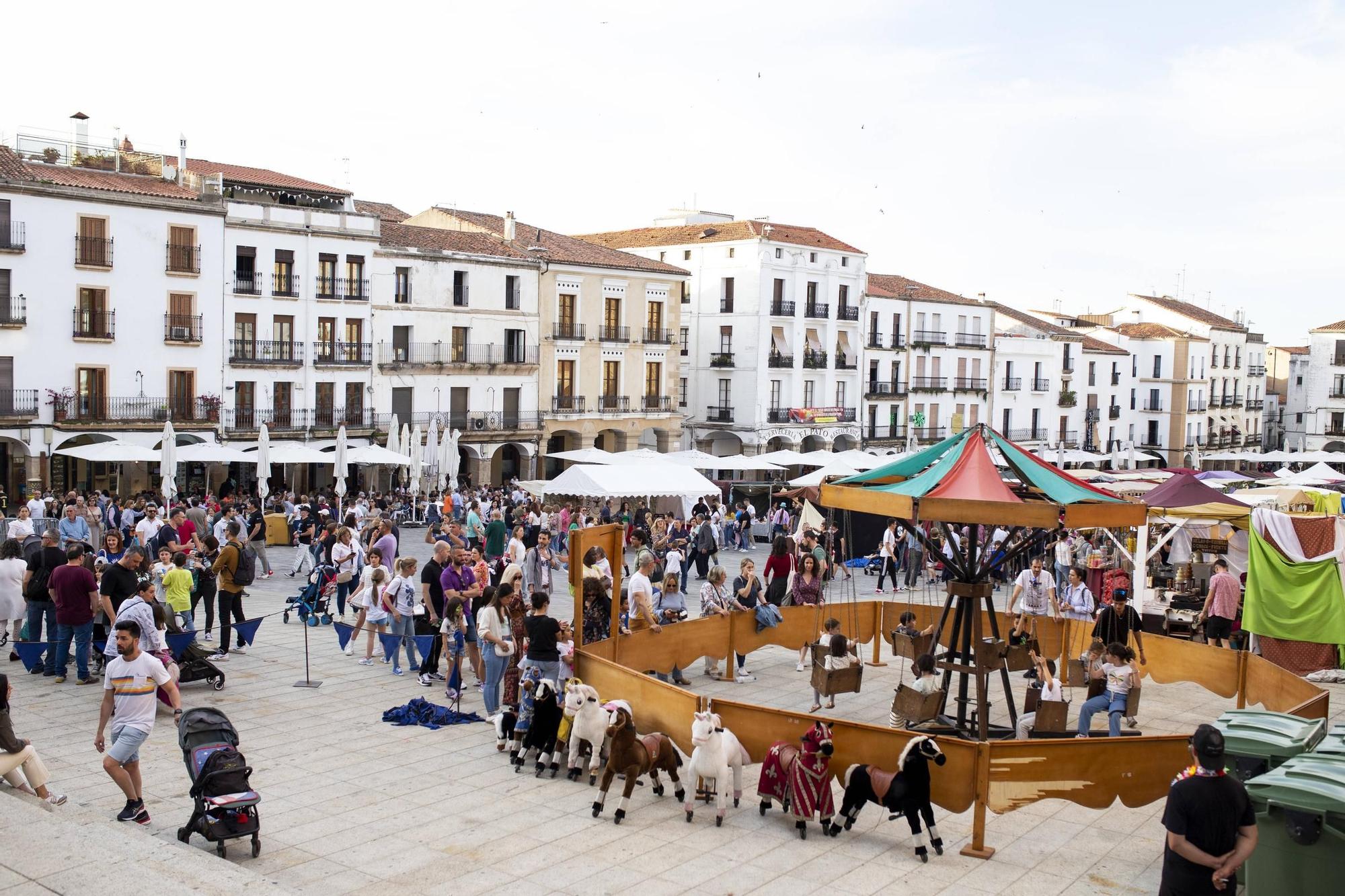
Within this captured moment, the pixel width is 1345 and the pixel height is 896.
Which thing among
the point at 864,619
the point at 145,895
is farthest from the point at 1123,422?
the point at 145,895

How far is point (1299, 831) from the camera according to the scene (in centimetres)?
673

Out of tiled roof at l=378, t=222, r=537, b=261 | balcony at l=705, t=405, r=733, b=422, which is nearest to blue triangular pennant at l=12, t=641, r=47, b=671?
tiled roof at l=378, t=222, r=537, b=261

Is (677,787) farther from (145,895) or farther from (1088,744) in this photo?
(145,895)

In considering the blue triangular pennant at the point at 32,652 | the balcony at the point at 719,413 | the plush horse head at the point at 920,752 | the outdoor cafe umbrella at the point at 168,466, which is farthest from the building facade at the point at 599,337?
the plush horse head at the point at 920,752

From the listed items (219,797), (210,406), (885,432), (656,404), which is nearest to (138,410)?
(210,406)

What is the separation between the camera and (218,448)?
3123 cm

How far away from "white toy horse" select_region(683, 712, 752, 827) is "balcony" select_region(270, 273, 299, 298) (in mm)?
32249

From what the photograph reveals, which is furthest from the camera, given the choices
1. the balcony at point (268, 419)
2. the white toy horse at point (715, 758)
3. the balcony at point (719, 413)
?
the balcony at point (719, 413)

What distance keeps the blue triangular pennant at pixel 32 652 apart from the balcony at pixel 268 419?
24.4 metres

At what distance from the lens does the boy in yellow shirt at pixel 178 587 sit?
13.4 m

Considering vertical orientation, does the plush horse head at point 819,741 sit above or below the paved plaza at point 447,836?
above

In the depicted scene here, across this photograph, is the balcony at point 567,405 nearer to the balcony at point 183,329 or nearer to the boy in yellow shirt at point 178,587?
the balcony at point 183,329

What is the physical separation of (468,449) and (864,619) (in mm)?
28455

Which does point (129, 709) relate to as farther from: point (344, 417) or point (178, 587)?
point (344, 417)
